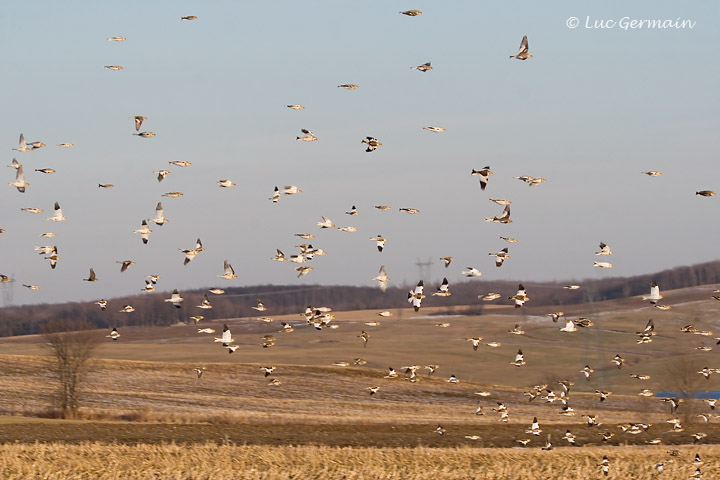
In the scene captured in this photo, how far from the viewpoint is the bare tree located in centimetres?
7894

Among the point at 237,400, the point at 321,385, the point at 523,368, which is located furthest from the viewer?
the point at 523,368

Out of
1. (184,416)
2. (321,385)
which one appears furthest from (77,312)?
(184,416)

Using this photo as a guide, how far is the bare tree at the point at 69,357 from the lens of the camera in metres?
78.9

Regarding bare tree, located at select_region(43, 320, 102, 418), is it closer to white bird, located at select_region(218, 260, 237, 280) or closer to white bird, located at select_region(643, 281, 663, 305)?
white bird, located at select_region(218, 260, 237, 280)

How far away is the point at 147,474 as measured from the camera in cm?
4484

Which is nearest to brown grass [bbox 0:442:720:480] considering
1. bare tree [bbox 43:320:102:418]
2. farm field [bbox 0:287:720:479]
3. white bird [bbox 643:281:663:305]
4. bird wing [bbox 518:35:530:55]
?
farm field [bbox 0:287:720:479]

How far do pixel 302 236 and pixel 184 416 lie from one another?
32020 millimetres

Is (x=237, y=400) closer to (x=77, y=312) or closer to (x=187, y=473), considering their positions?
(x=187, y=473)

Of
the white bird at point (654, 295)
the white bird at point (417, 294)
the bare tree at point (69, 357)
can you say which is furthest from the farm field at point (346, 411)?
the white bird at point (654, 295)

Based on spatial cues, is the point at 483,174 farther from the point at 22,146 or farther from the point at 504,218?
the point at 22,146

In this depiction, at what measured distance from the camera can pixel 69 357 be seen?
82750mm

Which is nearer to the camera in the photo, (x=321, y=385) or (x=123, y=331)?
(x=321, y=385)

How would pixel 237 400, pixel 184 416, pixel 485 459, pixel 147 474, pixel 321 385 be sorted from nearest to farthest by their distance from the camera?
pixel 147 474 → pixel 485 459 → pixel 184 416 → pixel 237 400 → pixel 321 385

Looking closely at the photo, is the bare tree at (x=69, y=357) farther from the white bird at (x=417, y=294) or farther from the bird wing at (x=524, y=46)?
the bird wing at (x=524, y=46)
